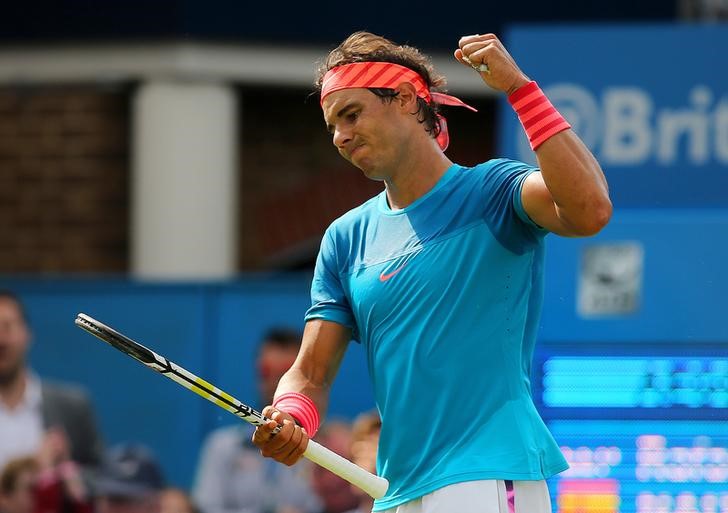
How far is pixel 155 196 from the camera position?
29.3 feet

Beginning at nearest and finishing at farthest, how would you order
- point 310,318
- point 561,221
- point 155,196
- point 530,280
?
1. point 561,221
2. point 530,280
3. point 310,318
4. point 155,196

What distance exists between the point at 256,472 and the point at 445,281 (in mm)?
3457

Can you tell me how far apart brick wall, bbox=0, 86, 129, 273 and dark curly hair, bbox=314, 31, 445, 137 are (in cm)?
561

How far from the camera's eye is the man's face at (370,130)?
3.73m

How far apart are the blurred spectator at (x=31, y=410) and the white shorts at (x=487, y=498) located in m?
3.91

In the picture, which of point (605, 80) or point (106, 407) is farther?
point (106, 407)

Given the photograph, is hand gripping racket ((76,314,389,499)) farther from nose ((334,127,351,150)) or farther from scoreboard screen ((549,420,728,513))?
scoreboard screen ((549,420,728,513))

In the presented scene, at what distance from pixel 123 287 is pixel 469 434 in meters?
4.15

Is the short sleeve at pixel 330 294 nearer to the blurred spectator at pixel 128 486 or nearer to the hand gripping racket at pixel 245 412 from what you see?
the hand gripping racket at pixel 245 412

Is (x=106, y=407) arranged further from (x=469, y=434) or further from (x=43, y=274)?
(x=469, y=434)

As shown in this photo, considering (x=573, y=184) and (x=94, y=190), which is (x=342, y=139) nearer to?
(x=573, y=184)

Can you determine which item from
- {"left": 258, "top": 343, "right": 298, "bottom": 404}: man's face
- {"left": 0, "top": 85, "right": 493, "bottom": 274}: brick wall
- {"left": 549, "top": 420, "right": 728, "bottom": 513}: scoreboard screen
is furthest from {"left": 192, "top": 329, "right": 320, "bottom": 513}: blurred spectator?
{"left": 0, "top": 85, "right": 493, "bottom": 274}: brick wall

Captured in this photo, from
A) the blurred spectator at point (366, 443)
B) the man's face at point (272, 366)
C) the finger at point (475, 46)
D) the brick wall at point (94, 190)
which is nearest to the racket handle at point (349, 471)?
the finger at point (475, 46)

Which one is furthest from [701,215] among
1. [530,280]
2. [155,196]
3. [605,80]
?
[155,196]
